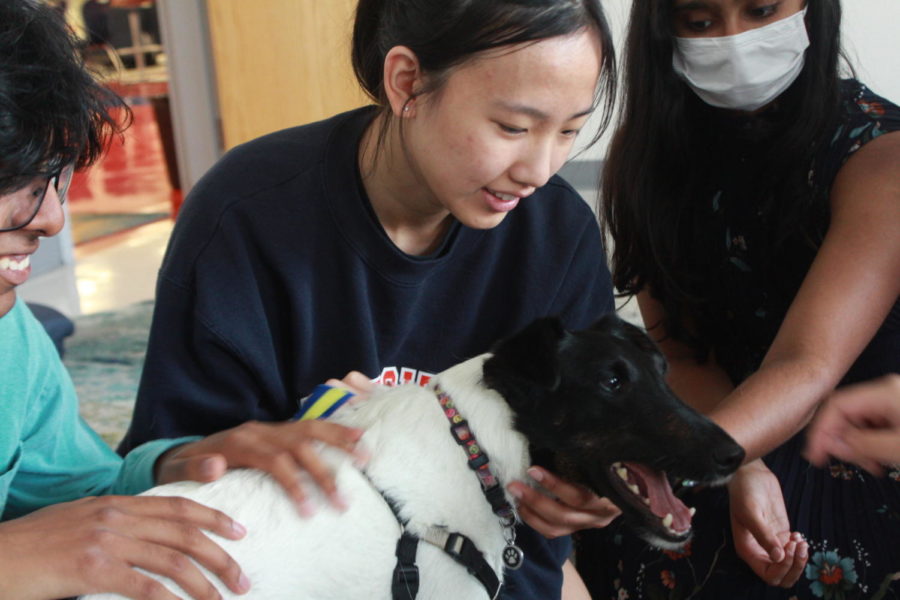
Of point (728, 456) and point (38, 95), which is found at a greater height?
point (38, 95)

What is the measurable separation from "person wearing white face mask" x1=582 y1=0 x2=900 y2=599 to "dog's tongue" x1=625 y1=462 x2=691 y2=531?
0.18 m

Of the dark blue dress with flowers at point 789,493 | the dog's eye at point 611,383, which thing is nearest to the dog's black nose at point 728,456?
the dog's eye at point 611,383

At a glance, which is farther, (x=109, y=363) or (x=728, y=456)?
(x=109, y=363)

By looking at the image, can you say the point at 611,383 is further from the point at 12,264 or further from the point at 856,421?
the point at 12,264

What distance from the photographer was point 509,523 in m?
1.13

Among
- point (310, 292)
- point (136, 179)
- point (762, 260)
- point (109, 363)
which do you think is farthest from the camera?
point (136, 179)

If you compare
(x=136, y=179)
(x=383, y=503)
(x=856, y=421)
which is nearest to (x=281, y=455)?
(x=383, y=503)

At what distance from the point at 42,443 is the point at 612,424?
814mm

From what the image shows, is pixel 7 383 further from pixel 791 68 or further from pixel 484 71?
pixel 791 68

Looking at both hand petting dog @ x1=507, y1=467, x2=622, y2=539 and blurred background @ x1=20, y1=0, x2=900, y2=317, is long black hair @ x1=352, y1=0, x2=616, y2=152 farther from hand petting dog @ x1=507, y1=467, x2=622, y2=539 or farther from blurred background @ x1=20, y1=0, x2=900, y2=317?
blurred background @ x1=20, y1=0, x2=900, y2=317

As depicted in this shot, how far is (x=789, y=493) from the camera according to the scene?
1.37 m

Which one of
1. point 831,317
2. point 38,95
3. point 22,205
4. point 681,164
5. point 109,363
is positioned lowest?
point 109,363

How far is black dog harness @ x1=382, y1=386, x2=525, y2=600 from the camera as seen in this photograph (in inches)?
40.9

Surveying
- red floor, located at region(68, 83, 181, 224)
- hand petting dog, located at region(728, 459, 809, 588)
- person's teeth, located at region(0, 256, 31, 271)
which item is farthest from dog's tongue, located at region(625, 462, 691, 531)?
red floor, located at region(68, 83, 181, 224)
